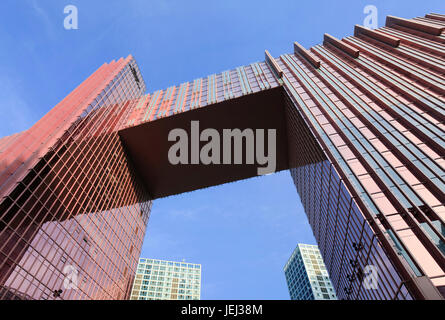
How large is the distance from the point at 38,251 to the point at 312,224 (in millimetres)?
44444

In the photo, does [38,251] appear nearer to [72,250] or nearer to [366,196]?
[72,250]

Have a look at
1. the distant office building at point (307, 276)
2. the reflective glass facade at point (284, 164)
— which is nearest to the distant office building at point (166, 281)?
the distant office building at point (307, 276)

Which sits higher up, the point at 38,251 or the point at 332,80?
the point at 332,80

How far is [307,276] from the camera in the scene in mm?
124625

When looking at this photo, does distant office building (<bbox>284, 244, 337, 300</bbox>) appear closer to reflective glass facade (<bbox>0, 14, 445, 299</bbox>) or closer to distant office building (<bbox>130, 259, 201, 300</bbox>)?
distant office building (<bbox>130, 259, 201, 300</bbox>)

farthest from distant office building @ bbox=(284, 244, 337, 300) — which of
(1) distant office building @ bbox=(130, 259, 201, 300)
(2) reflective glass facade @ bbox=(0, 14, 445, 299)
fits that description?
(2) reflective glass facade @ bbox=(0, 14, 445, 299)

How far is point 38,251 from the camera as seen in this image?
35438 millimetres

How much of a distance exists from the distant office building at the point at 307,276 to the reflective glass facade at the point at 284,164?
2915 inches

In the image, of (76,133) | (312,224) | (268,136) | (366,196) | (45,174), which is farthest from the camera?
(268,136)

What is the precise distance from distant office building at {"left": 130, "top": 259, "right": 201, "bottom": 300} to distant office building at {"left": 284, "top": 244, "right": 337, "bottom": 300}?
4405 centimetres

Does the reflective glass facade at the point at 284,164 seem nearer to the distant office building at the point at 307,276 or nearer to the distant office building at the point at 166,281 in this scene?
the distant office building at the point at 307,276

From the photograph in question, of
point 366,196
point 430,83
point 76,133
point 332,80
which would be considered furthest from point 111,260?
point 430,83

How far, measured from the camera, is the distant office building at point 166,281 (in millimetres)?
A: 132625
